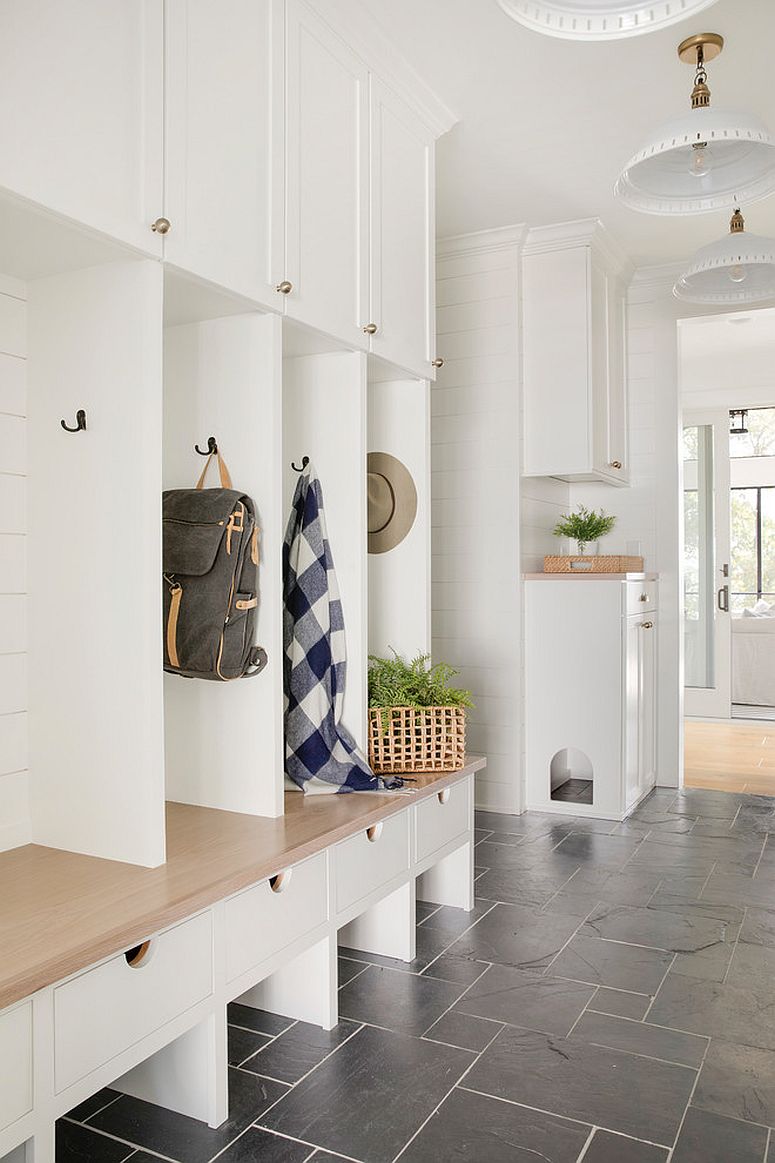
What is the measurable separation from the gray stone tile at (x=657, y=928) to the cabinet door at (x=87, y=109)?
229cm

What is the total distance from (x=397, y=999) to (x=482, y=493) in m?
2.46

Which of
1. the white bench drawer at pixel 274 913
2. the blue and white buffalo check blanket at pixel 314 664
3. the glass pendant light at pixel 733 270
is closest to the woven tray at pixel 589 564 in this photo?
the glass pendant light at pixel 733 270

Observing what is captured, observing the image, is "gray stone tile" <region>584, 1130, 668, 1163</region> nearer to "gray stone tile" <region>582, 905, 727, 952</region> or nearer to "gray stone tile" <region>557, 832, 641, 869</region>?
"gray stone tile" <region>582, 905, 727, 952</region>

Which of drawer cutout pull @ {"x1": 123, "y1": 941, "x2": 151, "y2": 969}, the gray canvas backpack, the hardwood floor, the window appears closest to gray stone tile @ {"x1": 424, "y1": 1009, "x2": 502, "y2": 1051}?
drawer cutout pull @ {"x1": 123, "y1": 941, "x2": 151, "y2": 969}

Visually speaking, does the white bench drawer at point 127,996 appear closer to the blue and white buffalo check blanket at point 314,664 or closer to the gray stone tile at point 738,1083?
the blue and white buffalo check blanket at point 314,664

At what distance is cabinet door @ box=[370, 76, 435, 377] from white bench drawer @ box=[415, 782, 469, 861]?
52.7 inches

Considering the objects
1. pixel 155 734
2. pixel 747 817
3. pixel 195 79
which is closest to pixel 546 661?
pixel 747 817

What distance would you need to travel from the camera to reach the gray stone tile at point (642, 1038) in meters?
2.10

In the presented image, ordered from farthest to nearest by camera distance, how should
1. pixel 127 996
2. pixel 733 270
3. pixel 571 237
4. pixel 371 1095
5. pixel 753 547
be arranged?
pixel 753 547
pixel 571 237
pixel 733 270
pixel 371 1095
pixel 127 996

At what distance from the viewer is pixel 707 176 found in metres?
2.48

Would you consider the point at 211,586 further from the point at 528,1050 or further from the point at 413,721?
the point at 528,1050

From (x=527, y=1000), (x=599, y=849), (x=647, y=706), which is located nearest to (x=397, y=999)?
(x=527, y=1000)

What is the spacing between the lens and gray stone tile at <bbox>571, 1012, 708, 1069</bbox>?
2.10 meters

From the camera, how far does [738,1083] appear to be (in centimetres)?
198
